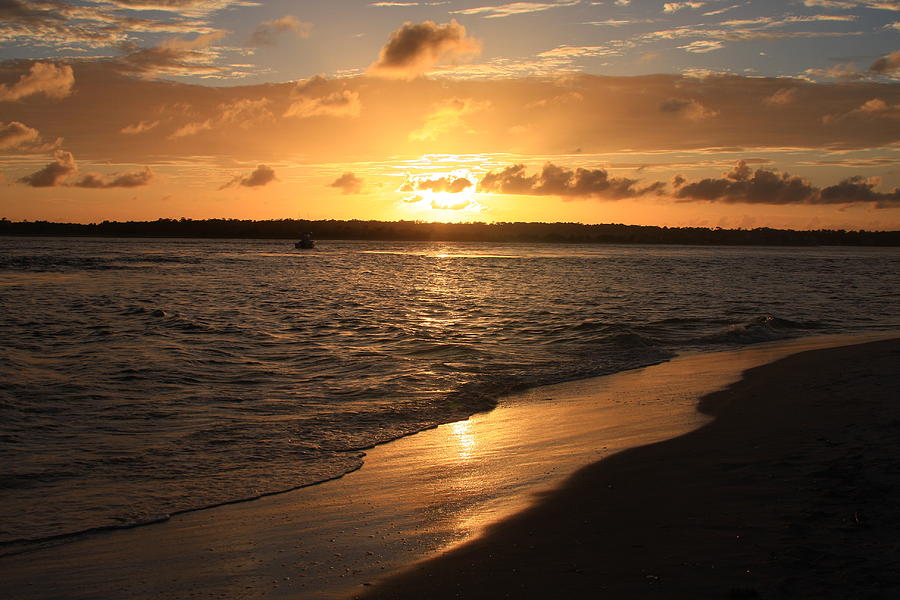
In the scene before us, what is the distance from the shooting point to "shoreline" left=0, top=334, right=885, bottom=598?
16.8 feet

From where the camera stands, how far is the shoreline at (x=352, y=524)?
5.13 m

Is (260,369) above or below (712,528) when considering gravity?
below

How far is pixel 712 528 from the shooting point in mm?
5555

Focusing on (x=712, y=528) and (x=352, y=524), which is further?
(x=352, y=524)

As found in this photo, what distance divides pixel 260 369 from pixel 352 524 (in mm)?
8872

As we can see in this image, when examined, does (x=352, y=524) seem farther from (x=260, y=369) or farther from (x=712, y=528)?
(x=260, y=369)

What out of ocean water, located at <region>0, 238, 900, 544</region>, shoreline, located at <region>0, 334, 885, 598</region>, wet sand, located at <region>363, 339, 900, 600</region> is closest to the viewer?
wet sand, located at <region>363, 339, 900, 600</region>

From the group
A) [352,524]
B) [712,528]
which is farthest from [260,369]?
[712,528]

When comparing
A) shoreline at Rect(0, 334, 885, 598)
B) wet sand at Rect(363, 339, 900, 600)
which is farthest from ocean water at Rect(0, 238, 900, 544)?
wet sand at Rect(363, 339, 900, 600)

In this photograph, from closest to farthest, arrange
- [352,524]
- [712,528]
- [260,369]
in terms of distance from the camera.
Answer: [712,528], [352,524], [260,369]

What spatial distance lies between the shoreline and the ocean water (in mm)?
492

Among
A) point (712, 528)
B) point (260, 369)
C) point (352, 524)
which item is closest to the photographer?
point (712, 528)

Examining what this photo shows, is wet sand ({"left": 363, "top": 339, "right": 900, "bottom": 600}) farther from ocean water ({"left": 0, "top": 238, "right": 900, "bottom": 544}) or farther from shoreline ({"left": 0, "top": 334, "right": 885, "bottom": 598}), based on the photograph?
ocean water ({"left": 0, "top": 238, "right": 900, "bottom": 544})

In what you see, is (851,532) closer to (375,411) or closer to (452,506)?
(452,506)
